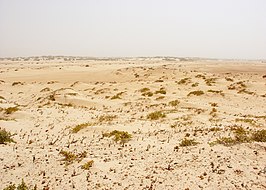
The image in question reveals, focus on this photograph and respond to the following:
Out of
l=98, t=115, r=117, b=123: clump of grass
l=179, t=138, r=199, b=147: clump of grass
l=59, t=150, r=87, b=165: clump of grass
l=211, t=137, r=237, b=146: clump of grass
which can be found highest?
l=211, t=137, r=237, b=146: clump of grass

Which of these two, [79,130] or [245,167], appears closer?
[245,167]

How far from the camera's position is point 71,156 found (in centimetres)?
996

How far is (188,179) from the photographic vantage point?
807 cm

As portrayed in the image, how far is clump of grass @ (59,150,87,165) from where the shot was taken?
9.63 meters

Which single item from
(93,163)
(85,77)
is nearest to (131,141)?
(93,163)

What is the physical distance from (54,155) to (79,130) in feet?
12.7

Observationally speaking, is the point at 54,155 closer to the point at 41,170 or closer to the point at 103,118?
the point at 41,170

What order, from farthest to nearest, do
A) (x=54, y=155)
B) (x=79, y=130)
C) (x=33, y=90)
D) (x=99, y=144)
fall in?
(x=33, y=90) → (x=79, y=130) → (x=99, y=144) → (x=54, y=155)

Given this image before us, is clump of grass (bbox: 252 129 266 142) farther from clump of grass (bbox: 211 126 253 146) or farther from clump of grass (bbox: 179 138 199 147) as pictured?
clump of grass (bbox: 179 138 199 147)

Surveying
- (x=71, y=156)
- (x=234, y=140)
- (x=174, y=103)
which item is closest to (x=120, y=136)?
(x=71, y=156)

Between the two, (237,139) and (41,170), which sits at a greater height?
(237,139)

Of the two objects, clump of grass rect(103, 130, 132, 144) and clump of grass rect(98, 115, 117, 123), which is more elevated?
clump of grass rect(103, 130, 132, 144)

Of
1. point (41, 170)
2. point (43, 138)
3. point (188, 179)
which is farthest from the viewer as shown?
point (43, 138)

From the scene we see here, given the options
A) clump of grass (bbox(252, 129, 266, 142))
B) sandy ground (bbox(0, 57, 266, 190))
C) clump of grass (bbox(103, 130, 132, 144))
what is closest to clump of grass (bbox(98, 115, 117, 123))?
sandy ground (bbox(0, 57, 266, 190))
